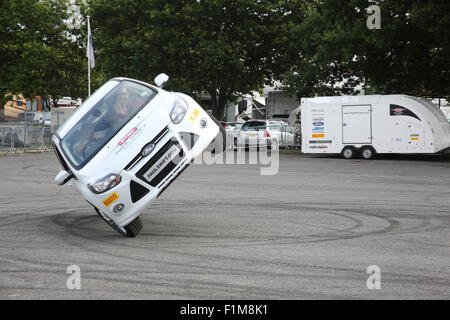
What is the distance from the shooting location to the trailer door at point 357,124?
2742 cm

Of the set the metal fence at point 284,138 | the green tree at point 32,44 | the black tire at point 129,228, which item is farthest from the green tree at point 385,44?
the black tire at point 129,228

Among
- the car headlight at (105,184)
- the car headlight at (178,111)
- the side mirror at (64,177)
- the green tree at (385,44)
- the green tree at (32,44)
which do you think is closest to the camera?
the car headlight at (105,184)

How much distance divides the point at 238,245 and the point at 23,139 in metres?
26.3

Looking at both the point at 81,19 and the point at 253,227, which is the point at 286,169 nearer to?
the point at 253,227

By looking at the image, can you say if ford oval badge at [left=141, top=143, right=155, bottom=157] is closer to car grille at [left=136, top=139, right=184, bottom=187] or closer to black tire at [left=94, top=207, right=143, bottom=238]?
car grille at [left=136, top=139, right=184, bottom=187]

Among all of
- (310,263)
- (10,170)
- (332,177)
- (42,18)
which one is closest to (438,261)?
(310,263)

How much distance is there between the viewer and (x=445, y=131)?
2661 cm

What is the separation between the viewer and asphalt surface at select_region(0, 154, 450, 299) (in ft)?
19.8

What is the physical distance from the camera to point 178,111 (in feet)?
30.9

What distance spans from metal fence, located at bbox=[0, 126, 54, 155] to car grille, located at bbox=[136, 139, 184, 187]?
971 inches

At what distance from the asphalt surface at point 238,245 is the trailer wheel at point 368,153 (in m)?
12.4

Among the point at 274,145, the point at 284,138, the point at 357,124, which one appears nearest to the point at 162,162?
the point at 357,124

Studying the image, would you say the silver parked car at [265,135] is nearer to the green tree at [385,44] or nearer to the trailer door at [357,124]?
the green tree at [385,44]

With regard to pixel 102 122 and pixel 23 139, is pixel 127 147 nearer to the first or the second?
pixel 102 122
